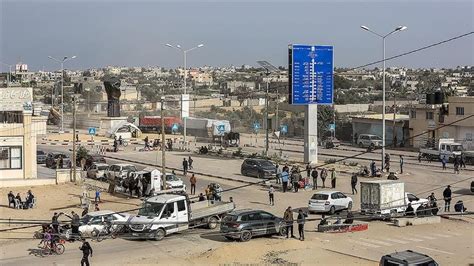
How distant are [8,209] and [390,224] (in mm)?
18404

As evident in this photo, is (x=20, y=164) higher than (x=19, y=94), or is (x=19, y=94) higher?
(x=19, y=94)

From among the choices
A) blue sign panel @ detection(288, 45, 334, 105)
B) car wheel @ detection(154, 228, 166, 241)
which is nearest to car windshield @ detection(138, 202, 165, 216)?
car wheel @ detection(154, 228, 166, 241)

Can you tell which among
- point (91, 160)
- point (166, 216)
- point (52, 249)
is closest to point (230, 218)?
point (166, 216)

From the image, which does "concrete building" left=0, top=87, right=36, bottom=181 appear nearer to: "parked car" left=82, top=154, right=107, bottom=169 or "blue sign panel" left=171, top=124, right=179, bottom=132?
"parked car" left=82, top=154, right=107, bottom=169

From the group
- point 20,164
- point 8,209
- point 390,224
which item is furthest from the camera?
point 20,164

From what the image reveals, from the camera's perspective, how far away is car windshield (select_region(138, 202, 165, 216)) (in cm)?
2533

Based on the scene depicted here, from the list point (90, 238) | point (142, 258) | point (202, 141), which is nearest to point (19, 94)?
point (90, 238)

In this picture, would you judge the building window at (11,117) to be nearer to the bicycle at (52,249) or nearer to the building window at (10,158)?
the building window at (10,158)

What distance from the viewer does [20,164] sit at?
4122cm

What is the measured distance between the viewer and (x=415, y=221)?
91.0ft

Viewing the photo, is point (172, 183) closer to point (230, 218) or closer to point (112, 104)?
point (230, 218)

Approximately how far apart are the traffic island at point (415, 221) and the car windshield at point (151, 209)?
9862 mm

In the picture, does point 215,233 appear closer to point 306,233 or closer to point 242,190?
point 306,233

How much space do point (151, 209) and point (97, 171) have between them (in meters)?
19.2
